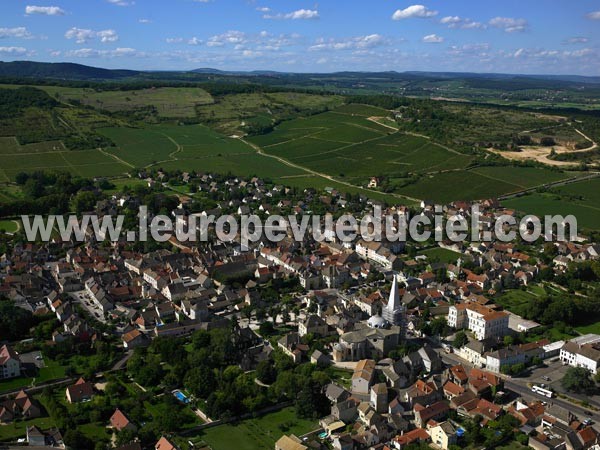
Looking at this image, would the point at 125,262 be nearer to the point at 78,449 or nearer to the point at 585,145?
the point at 78,449

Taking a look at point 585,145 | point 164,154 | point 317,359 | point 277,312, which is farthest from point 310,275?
point 585,145

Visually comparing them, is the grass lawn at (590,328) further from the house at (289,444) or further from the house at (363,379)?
the house at (289,444)

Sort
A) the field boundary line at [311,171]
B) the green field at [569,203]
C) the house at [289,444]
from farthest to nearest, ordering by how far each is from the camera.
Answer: the field boundary line at [311,171] → the green field at [569,203] → the house at [289,444]

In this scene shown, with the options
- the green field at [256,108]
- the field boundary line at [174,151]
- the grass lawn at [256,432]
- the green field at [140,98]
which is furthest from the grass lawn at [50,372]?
Answer: the green field at [140,98]

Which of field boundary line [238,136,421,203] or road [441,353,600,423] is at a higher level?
field boundary line [238,136,421,203]

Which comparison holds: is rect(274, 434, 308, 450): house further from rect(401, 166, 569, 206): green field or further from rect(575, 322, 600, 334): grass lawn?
rect(401, 166, 569, 206): green field

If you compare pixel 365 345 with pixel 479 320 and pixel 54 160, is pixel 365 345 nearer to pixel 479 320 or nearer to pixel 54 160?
pixel 479 320

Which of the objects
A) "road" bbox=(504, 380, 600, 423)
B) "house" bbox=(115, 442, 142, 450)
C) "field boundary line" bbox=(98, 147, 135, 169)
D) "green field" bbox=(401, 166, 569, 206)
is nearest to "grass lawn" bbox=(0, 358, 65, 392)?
"house" bbox=(115, 442, 142, 450)
